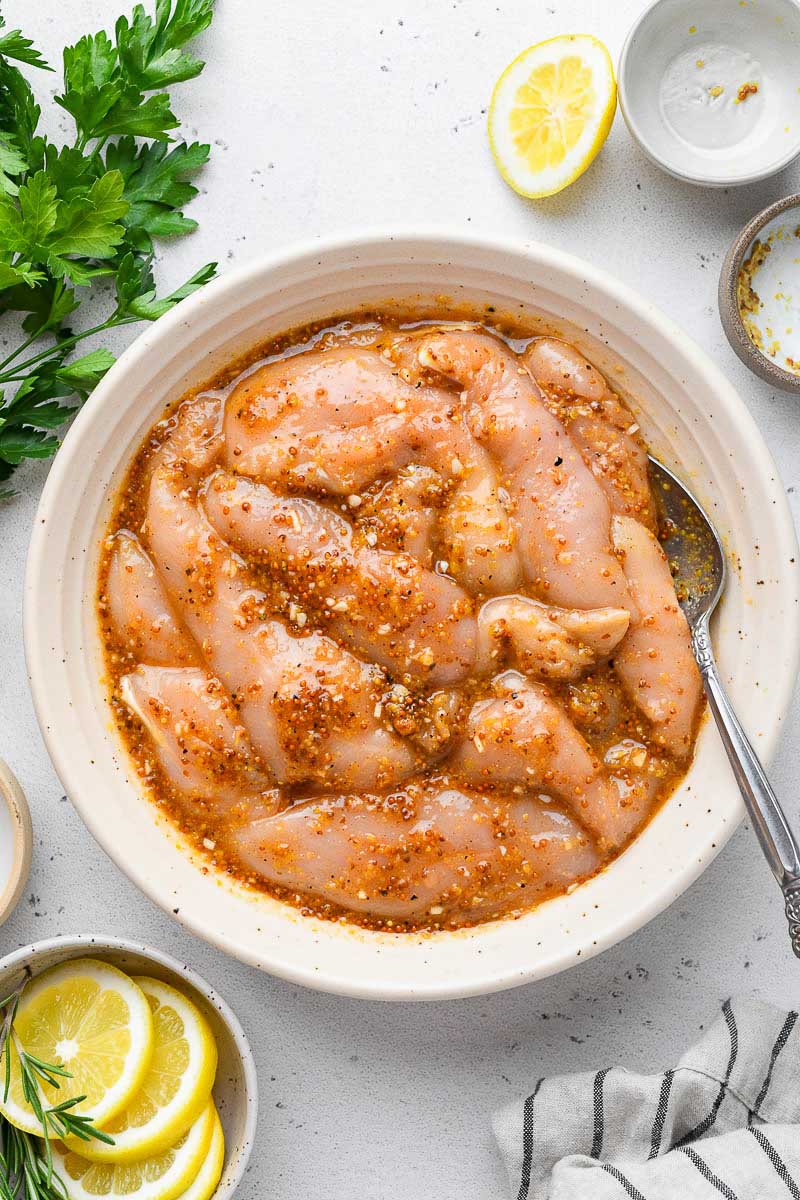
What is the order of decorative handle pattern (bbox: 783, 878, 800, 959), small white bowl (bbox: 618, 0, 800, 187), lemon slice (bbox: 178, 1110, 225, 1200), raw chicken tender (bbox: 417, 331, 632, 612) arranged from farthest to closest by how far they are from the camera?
small white bowl (bbox: 618, 0, 800, 187) → lemon slice (bbox: 178, 1110, 225, 1200) → raw chicken tender (bbox: 417, 331, 632, 612) → decorative handle pattern (bbox: 783, 878, 800, 959)

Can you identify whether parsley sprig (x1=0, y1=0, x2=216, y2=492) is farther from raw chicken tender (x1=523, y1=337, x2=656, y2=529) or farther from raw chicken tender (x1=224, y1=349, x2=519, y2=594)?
raw chicken tender (x1=523, y1=337, x2=656, y2=529)

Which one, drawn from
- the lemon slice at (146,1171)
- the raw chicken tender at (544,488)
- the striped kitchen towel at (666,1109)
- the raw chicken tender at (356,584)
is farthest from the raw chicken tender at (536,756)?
the lemon slice at (146,1171)

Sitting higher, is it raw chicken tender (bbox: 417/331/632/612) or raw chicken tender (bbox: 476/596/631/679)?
raw chicken tender (bbox: 417/331/632/612)

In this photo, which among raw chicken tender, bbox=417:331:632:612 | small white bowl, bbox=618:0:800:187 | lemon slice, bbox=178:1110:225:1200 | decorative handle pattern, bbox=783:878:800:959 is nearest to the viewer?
decorative handle pattern, bbox=783:878:800:959

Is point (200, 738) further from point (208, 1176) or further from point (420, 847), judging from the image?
point (208, 1176)

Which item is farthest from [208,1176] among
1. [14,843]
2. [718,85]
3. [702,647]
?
[718,85]

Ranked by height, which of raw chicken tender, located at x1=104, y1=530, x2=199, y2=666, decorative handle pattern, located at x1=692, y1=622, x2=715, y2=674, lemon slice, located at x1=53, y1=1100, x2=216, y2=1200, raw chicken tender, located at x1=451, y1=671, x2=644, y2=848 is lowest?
lemon slice, located at x1=53, y1=1100, x2=216, y2=1200

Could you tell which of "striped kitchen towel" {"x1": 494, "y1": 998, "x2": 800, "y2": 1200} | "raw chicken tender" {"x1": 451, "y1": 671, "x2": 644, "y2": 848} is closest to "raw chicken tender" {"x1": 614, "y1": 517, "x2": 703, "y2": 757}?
"raw chicken tender" {"x1": 451, "y1": 671, "x2": 644, "y2": 848}
